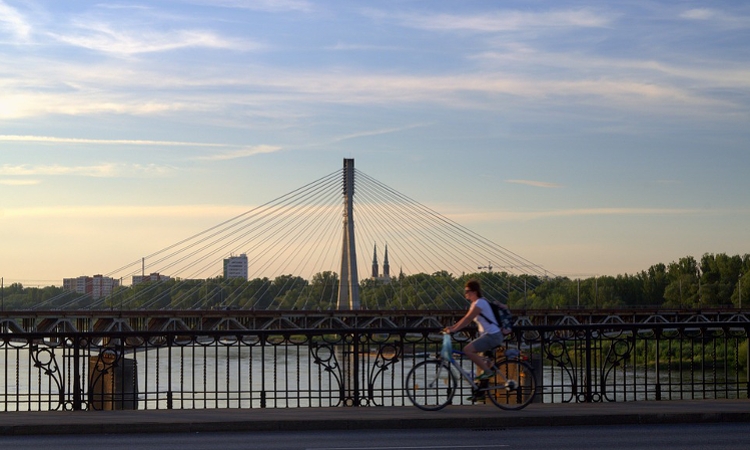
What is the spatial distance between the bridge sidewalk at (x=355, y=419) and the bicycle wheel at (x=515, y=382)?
0.61 feet

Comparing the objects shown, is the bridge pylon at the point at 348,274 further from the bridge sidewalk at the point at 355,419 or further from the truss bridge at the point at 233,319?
the bridge sidewalk at the point at 355,419

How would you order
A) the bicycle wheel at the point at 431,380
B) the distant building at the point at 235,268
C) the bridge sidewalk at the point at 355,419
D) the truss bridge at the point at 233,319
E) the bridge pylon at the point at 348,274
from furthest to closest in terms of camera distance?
1. the distant building at the point at 235,268
2. the bridge pylon at the point at 348,274
3. the truss bridge at the point at 233,319
4. the bicycle wheel at the point at 431,380
5. the bridge sidewalk at the point at 355,419

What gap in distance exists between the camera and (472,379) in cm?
1180

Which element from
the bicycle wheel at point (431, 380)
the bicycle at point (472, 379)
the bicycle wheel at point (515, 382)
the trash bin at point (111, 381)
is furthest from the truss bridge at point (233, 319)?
the bicycle wheel at point (431, 380)

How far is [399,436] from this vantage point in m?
10.5

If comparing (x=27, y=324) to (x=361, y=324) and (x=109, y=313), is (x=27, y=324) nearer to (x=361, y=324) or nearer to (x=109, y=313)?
(x=109, y=313)

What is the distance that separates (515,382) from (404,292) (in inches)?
2580

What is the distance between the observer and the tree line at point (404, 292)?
195ft

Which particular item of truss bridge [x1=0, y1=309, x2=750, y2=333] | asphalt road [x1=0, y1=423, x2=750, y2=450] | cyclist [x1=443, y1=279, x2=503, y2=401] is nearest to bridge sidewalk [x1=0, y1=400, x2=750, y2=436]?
asphalt road [x1=0, y1=423, x2=750, y2=450]

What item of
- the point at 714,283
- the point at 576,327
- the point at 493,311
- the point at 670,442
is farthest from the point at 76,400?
the point at 714,283

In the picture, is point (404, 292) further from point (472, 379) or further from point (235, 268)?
point (472, 379)

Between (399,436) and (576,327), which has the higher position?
(576,327)

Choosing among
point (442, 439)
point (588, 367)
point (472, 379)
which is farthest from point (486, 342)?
point (588, 367)

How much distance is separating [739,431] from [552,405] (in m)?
2.42
